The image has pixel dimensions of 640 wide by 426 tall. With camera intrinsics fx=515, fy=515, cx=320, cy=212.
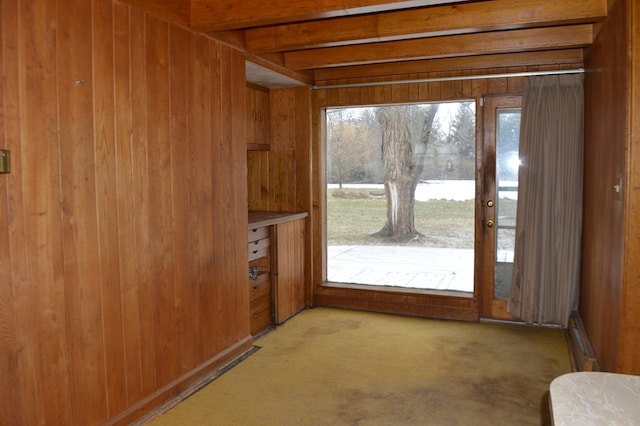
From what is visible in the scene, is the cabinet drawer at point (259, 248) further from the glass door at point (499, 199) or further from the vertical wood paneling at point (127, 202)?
the glass door at point (499, 199)

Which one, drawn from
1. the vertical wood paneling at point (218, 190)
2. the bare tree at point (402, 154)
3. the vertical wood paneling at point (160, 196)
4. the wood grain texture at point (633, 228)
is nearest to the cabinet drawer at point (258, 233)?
the vertical wood paneling at point (218, 190)

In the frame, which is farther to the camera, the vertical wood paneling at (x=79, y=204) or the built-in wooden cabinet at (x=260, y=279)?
the built-in wooden cabinet at (x=260, y=279)

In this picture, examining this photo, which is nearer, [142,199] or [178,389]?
[142,199]

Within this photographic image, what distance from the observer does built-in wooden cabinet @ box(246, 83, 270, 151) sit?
470 centimetres

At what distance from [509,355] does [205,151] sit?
2615 millimetres

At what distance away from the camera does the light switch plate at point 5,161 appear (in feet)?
6.67

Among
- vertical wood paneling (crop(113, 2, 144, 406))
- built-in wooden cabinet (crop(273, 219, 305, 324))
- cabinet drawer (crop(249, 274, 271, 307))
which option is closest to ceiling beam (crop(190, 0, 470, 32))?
vertical wood paneling (crop(113, 2, 144, 406))

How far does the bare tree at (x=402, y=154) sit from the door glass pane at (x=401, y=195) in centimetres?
1

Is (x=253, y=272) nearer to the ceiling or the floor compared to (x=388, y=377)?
nearer to the ceiling

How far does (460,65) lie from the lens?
14.4 feet

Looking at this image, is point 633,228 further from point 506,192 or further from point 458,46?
point 506,192

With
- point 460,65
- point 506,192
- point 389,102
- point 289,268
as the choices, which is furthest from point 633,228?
point 289,268

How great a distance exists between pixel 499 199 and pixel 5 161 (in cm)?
377

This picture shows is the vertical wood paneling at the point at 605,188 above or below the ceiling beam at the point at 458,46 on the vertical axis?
below
